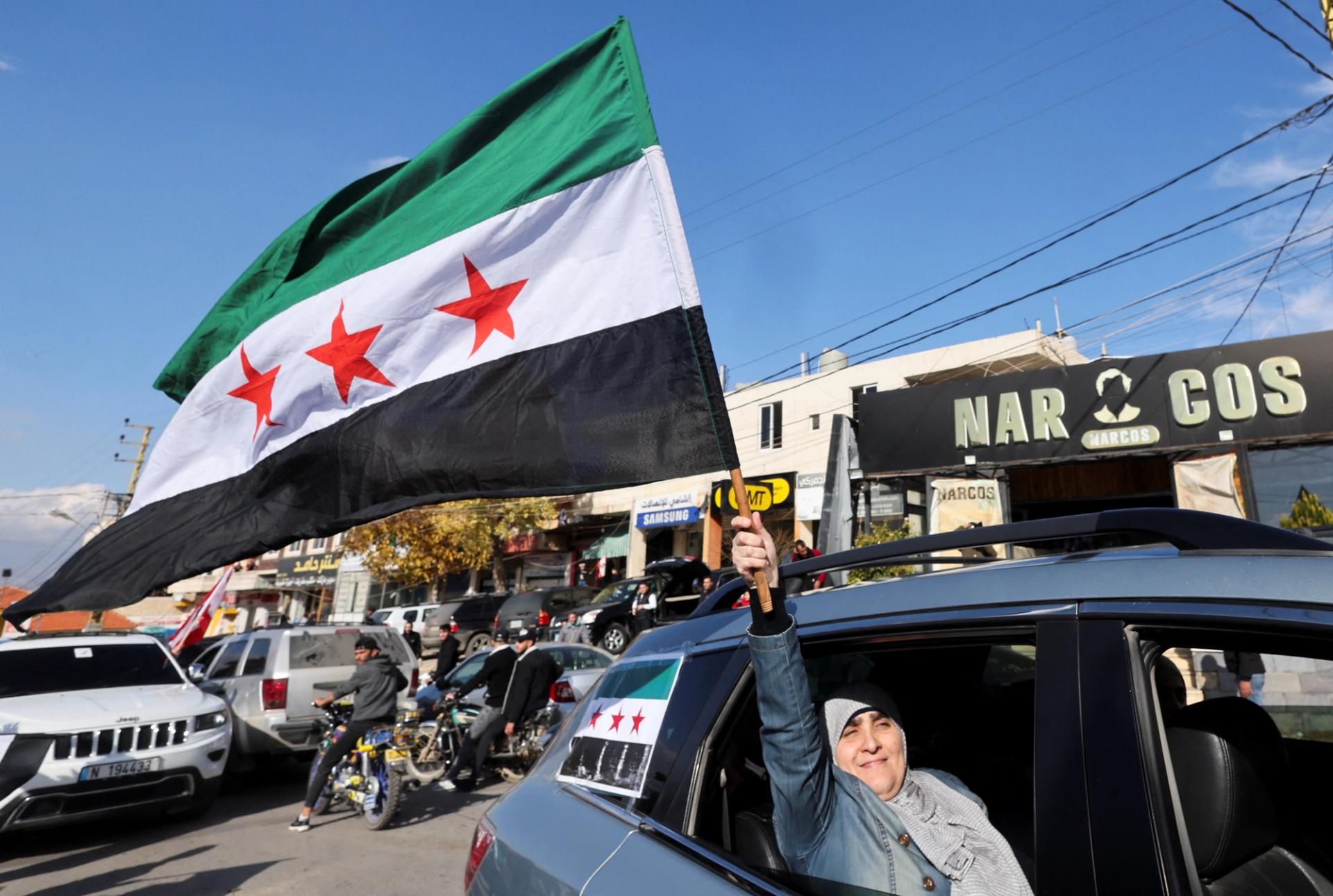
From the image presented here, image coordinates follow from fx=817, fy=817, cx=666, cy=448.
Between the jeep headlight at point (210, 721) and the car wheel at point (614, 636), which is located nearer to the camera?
the jeep headlight at point (210, 721)

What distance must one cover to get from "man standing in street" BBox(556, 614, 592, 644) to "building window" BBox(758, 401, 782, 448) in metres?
11.6

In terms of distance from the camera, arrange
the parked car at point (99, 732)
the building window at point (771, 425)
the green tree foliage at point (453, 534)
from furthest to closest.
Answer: the green tree foliage at point (453, 534)
the building window at point (771, 425)
the parked car at point (99, 732)

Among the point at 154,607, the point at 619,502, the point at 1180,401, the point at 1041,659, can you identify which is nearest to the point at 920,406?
the point at 1180,401

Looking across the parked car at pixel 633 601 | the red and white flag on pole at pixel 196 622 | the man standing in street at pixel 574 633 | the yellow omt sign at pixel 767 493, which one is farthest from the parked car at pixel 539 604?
the red and white flag on pole at pixel 196 622

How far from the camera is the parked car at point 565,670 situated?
31.3ft

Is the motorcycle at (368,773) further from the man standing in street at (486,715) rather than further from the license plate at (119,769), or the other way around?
the license plate at (119,769)

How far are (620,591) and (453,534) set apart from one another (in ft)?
50.1

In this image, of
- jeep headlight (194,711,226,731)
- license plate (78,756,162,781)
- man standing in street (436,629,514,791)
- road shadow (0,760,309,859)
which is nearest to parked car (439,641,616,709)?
man standing in street (436,629,514,791)

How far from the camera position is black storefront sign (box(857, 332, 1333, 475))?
14.7 meters

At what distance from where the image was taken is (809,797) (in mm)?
1900

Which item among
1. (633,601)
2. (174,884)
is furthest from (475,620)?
(174,884)

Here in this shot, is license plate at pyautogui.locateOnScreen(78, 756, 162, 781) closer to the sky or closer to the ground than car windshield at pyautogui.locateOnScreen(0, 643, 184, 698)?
closer to the ground

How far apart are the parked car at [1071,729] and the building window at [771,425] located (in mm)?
24937

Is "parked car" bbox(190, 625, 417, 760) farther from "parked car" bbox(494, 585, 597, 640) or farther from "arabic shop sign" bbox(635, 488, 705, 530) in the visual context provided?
"arabic shop sign" bbox(635, 488, 705, 530)
